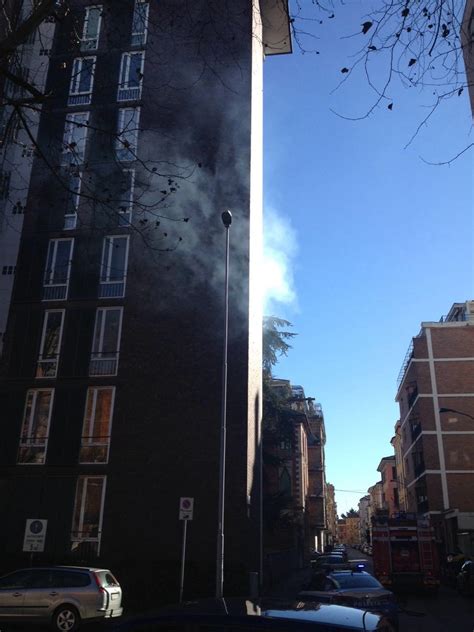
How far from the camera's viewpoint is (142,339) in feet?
71.0

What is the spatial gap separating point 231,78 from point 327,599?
74.1ft

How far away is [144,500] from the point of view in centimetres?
1950

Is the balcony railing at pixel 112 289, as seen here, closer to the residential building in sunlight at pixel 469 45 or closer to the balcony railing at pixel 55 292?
the balcony railing at pixel 55 292

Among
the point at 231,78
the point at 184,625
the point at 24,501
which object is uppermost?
the point at 231,78

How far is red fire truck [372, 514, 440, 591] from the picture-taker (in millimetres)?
20938

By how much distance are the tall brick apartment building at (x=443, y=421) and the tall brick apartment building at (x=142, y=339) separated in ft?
85.2

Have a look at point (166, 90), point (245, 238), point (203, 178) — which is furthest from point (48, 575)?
point (166, 90)

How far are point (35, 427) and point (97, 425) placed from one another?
7.68ft

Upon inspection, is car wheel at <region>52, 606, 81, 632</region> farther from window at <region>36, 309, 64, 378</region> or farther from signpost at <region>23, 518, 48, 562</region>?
window at <region>36, 309, 64, 378</region>

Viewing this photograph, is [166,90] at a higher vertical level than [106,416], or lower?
higher

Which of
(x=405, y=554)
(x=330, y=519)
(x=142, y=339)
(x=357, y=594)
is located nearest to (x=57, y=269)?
(x=142, y=339)

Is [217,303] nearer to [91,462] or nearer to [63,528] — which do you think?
[91,462]

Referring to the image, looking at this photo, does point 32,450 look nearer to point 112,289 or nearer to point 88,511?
point 88,511

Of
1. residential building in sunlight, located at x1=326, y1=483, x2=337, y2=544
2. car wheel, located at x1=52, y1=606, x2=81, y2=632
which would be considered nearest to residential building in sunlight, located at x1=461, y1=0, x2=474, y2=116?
car wheel, located at x1=52, y1=606, x2=81, y2=632
